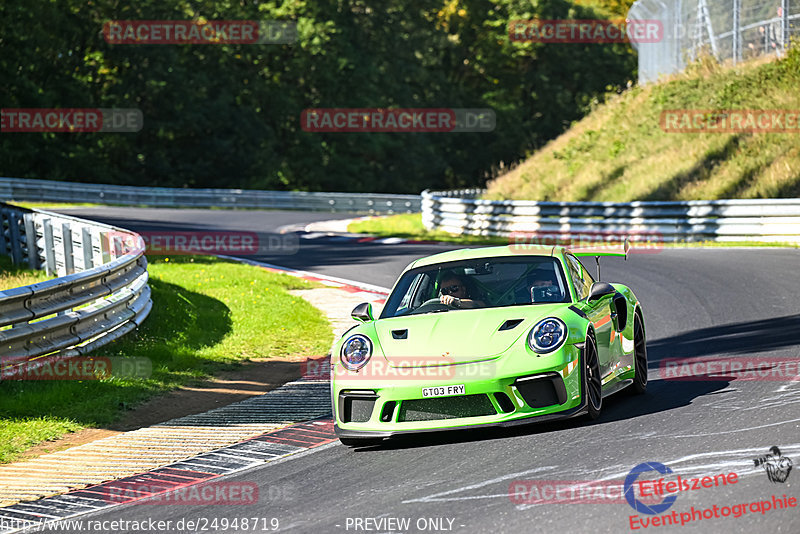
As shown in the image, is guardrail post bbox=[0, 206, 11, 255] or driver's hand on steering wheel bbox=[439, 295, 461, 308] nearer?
driver's hand on steering wheel bbox=[439, 295, 461, 308]

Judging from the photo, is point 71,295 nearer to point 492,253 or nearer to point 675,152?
point 492,253

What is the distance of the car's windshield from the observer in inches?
336

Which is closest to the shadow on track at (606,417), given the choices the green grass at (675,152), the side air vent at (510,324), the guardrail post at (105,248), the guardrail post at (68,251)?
the side air vent at (510,324)

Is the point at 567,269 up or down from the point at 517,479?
up

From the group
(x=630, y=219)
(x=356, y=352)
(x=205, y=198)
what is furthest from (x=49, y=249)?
(x=205, y=198)

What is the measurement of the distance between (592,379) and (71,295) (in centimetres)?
590

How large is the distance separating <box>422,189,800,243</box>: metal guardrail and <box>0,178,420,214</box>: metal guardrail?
15693mm

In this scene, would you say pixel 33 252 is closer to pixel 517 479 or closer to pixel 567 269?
pixel 567 269

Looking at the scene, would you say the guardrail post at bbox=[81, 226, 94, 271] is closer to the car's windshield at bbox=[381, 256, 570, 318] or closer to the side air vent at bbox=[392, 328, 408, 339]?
the car's windshield at bbox=[381, 256, 570, 318]

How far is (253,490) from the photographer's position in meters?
6.86

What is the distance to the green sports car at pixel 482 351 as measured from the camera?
24.5 ft

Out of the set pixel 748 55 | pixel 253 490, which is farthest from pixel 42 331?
pixel 748 55

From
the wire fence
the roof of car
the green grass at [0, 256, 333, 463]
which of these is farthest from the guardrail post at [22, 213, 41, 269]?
the wire fence

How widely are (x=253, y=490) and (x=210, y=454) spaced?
1.32 metres
